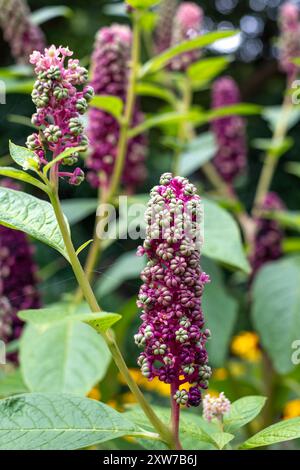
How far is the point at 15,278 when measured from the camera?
1093 mm

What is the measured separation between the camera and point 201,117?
133 cm

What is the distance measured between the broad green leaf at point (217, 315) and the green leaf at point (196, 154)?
222 mm

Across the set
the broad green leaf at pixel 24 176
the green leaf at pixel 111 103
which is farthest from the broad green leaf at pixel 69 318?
the green leaf at pixel 111 103

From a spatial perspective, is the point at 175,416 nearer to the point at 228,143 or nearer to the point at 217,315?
the point at 217,315

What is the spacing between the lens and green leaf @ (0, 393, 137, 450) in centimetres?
55

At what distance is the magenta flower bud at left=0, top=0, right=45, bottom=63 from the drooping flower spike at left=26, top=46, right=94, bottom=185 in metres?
0.89

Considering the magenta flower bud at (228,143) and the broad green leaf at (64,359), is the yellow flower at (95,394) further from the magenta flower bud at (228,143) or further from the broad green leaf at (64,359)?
the magenta flower bud at (228,143)

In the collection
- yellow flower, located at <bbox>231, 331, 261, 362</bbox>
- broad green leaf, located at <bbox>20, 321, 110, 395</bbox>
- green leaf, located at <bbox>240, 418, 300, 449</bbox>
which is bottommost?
green leaf, located at <bbox>240, 418, 300, 449</bbox>

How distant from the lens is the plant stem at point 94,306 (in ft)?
1.80

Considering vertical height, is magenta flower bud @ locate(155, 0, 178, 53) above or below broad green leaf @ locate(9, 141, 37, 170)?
above

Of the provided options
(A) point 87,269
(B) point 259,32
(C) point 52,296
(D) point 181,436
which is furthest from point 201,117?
(B) point 259,32

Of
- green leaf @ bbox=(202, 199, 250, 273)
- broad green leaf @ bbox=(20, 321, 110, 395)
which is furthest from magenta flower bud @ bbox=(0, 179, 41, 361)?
green leaf @ bbox=(202, 199, 250, 273)

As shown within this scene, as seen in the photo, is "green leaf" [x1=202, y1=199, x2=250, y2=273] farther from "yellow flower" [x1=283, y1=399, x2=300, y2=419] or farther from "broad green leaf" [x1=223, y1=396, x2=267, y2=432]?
"yellow flower" [x1=283, y1=399, x2=300, y2=419]
